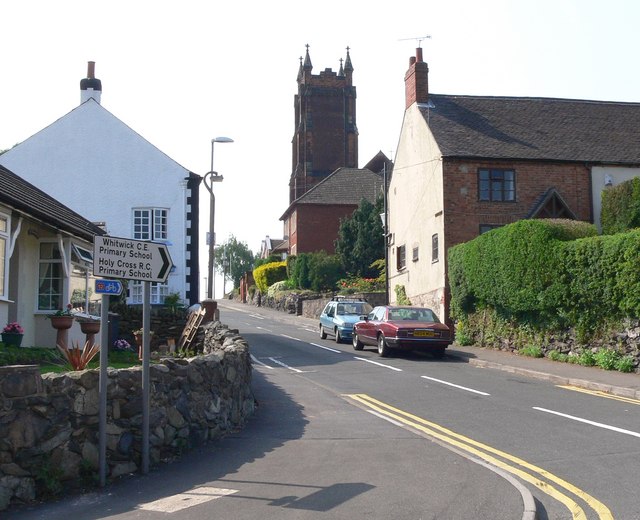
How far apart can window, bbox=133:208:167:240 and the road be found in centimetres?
1883

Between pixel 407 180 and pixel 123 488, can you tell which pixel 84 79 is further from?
pixel 123 488

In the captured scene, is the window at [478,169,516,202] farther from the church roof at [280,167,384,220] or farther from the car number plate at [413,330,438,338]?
the church roof at [280,167,384,220]

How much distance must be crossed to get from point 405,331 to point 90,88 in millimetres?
18898

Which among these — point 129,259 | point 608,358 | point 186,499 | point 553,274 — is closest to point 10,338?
point 129,259

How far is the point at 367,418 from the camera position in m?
12.6

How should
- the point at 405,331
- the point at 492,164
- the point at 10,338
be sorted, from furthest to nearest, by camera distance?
1. the point at 492,164
2. the point at 405,331
3. the point at 10,338

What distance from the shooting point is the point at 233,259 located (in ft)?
454

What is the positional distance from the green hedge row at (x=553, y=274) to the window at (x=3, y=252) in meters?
14.2

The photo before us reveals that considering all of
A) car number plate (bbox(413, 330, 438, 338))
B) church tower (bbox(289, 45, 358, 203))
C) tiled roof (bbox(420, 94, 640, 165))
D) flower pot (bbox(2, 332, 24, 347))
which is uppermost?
church tower (bbox(289, 45, 358, 203))

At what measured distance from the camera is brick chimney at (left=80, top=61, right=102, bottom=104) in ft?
113

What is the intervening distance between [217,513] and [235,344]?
7.32 meters

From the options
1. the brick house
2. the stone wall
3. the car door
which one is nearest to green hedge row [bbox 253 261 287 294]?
the brick house

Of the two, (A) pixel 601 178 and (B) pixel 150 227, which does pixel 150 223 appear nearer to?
(B) pixel 150 227

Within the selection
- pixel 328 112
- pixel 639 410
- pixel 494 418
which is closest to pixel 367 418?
pixel 494 418
